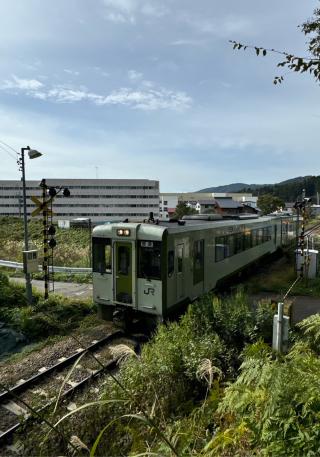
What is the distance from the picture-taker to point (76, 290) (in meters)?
13.7

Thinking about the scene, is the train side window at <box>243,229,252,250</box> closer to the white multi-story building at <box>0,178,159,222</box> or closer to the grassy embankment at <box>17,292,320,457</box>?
the grassy embankment at <box>17,292,320,457</box>

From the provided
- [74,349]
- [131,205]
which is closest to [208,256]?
[74,349]

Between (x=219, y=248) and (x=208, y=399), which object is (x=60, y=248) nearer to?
(x=219, y=248)

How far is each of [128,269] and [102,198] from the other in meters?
73.3

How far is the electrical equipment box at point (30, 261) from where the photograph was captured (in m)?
A: 10.8

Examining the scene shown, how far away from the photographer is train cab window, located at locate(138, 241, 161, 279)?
8156 millimetres

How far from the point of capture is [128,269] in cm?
866

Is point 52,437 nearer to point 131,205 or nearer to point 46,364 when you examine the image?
point 46,364

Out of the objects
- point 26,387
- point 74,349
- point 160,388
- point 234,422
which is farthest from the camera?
point 74,349

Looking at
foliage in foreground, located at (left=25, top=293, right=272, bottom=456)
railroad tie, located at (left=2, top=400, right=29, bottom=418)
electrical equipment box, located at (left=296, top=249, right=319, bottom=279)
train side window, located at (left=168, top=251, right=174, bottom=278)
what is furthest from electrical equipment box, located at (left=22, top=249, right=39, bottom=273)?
electrical equipment box, located at (left=296, top=249, right=319, bottom=279)

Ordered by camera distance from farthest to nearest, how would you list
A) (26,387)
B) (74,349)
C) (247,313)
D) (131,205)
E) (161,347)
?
(131,205) < (74,349) < (247,313) < (26,387) < (161,347)

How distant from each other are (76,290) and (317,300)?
8565 millimetres

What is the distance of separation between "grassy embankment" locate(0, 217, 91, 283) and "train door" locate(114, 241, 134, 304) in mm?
3858

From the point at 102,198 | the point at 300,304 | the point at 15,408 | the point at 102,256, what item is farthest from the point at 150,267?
the point at 102,198
